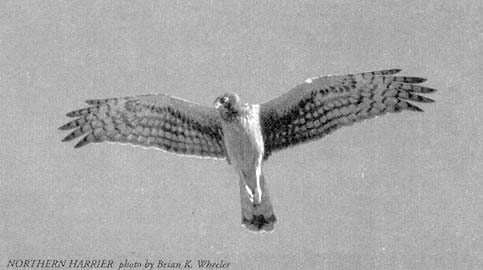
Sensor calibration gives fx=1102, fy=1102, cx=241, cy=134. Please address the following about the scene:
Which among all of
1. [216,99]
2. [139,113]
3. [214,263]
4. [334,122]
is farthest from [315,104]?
[214,263]

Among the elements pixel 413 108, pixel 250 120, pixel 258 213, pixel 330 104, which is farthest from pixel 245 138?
pixel 413 108

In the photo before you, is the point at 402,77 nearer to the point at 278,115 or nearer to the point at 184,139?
the point at 278,115

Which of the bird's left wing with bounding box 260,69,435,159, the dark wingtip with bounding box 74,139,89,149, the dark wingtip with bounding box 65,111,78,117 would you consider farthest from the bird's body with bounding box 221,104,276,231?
the dark wingtip with bounding box 65,111,78,117

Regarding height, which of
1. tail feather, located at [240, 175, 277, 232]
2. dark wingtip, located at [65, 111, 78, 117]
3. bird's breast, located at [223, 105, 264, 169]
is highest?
dark wingtip, located at [65, 111, 78, 117]

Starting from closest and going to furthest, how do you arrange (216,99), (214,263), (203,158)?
(216,99), (203,158), (214,263)

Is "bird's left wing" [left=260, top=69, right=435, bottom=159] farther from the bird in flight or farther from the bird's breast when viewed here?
the bird's breast

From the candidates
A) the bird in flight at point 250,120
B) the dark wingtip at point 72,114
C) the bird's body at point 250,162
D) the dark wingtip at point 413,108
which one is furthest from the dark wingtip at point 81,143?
the dark wingtip at point 413,108

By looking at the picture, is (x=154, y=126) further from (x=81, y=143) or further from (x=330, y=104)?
(x=330, y=104)
